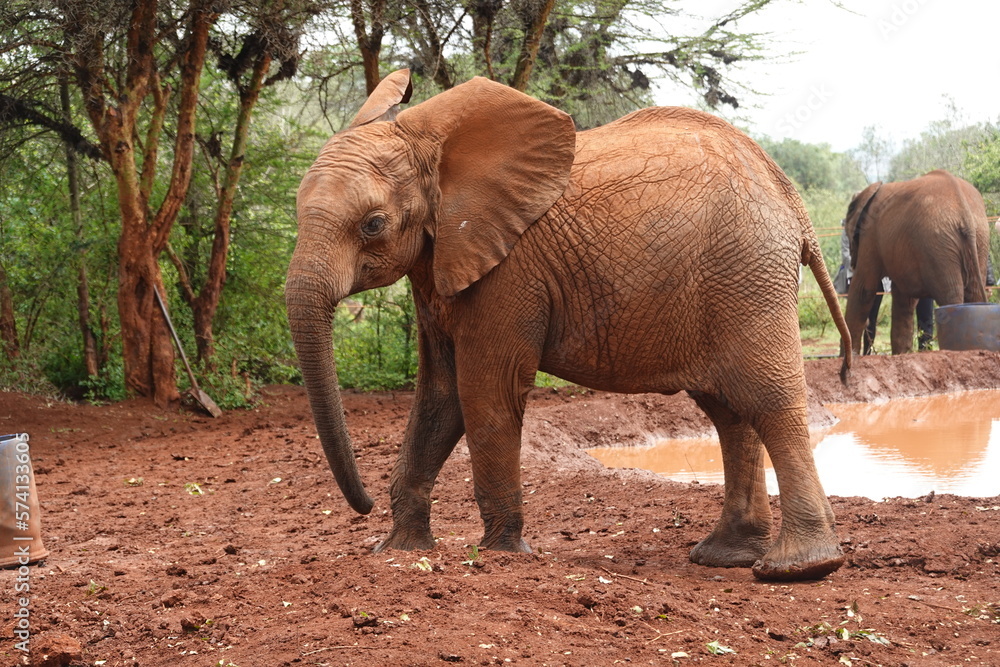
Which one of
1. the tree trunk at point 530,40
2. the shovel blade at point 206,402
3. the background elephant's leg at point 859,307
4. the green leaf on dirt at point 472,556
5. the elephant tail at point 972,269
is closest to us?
the green leaf on dirt at point 472,556

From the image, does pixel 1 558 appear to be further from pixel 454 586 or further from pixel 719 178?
pixel 719 178

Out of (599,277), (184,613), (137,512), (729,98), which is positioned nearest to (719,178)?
(599,277)

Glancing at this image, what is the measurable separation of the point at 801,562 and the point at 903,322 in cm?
1300

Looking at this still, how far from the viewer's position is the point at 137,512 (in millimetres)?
7562

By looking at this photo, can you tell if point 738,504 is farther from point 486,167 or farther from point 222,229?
point 222,229

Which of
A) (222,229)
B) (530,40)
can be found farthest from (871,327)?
(222,229)

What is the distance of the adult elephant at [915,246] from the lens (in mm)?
15727

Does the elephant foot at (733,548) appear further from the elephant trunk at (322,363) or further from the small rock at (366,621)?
the small rock at (366,621)

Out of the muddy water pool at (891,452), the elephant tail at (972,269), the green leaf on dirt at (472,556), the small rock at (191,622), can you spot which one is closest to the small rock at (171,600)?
the small rock at (191,622)

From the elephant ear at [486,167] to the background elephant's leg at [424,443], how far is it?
2.36ft

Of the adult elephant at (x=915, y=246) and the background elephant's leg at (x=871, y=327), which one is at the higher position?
the adult elephant at (x=915, y=246)

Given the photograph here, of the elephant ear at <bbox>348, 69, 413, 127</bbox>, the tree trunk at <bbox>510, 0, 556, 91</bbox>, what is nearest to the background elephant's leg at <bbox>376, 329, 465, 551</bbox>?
the elephant ear at <bbox>348, 69, 413, 127</bbox>

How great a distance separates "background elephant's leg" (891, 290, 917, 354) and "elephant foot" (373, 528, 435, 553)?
13.1 meters

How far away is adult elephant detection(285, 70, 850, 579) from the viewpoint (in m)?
5.08
